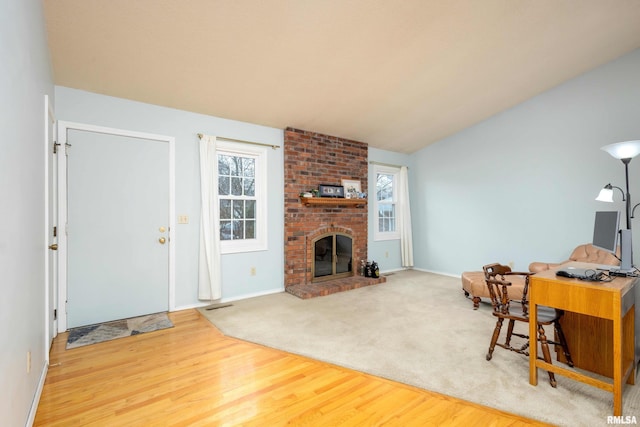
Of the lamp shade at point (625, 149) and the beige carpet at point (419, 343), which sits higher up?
the lamp shade at point (625, 149)

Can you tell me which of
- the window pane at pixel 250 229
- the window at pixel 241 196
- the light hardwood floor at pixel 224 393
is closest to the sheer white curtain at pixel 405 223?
the window at pixel 241 196

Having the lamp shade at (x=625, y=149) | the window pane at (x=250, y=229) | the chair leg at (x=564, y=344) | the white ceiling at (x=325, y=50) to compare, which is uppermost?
the white ceiling at (x=325, y=50)

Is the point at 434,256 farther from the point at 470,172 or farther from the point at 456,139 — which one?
the point at 456,139

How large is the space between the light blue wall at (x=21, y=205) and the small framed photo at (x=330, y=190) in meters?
3.30

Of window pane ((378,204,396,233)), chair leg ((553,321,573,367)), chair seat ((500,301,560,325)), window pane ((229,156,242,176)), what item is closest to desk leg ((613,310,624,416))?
chair seat ((500,301,560,325))

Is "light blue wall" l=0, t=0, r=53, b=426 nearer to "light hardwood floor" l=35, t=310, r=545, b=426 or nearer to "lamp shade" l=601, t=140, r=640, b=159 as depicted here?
"light hardwood floor" l=35, t=310, r=545, b=426

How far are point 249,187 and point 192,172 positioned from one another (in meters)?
0.82

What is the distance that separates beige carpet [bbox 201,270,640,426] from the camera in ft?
6.16

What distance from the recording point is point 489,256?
5.03 m

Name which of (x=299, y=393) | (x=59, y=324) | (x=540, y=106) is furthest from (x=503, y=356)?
(x=59, y=324)

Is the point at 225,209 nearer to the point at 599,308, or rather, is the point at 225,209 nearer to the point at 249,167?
the point at 249,167

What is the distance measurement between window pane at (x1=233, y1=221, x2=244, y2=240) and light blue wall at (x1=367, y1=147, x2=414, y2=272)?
2.48m

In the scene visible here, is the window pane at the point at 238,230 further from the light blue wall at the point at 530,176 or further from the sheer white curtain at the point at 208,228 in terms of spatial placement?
the light blue wall at the point at 530,176

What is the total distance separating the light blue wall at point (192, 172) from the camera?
3.16 m
